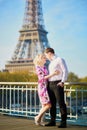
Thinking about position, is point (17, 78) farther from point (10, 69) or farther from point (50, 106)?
point (50, 106)

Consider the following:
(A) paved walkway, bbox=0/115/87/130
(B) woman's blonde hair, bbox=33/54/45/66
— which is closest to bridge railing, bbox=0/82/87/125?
(A) paved walkway, bbox=0/115/87/130

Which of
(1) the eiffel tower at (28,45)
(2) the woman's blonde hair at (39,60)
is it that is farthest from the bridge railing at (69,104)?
(1) the eiffel tower at (28,45)

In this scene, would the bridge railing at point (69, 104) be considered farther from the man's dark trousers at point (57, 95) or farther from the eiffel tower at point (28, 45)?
the eiffel tower at point (28, 45)

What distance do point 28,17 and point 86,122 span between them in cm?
10432

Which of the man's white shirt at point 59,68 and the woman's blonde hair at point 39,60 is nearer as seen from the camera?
the man's white shirt at point 59,68

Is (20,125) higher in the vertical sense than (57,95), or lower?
lower

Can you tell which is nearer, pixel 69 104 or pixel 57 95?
pixel 57 95

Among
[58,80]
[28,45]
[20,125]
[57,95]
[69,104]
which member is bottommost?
[20,125]

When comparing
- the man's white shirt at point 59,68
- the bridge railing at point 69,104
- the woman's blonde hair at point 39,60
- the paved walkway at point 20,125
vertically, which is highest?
the woman's blonde hair at point 39,60

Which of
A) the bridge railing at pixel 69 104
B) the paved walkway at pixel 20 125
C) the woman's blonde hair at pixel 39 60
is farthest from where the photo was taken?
the bridge railing at pixel 69 104

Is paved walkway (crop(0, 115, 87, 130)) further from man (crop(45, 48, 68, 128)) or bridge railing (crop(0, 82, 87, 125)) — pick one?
bridge railing (crop(0, 82, 87, 125))

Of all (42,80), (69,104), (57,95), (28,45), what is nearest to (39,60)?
(42,80)

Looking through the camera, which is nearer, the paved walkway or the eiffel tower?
the paved walkway

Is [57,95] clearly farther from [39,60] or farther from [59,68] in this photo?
[39,60]
